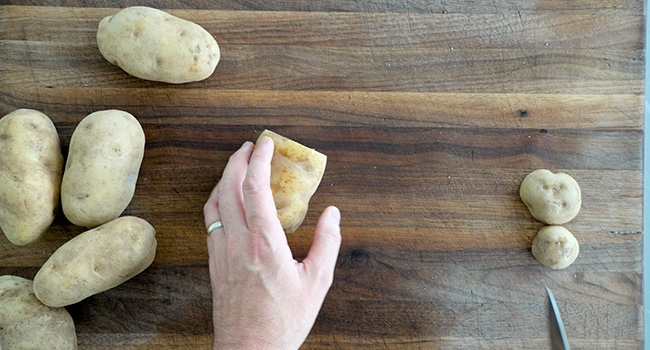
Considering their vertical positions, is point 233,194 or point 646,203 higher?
point 233,194

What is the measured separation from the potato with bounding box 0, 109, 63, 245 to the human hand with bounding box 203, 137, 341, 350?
52cm

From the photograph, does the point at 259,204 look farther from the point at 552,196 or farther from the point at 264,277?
the point at 552,196

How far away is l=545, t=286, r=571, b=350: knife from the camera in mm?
1490

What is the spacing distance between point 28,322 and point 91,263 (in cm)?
23

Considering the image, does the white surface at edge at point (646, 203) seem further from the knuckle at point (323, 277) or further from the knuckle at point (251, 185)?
the knuckle at point (251, 185)

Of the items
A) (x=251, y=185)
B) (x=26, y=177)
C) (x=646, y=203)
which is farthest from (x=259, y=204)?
(x=646, y=203)

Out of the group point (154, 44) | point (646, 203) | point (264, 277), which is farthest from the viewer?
point (646, 203)

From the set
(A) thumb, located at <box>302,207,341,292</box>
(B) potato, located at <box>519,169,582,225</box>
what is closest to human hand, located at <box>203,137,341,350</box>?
(A) thumb, located at <box>302,207,341,292</box>

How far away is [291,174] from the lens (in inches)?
52.1

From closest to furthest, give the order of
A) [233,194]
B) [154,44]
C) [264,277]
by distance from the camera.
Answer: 1. [264,277]
2. [233,194]
3. [154,44]

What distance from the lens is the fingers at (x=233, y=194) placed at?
125 centimetres

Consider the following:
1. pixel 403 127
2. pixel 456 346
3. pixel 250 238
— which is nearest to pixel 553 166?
pixel 403 127

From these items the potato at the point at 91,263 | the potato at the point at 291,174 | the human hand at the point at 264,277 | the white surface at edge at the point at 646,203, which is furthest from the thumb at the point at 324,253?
the white surface at edge at the point at 646,203

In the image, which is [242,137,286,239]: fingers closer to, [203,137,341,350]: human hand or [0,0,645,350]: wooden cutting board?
[203,137,341,350]: human hand
